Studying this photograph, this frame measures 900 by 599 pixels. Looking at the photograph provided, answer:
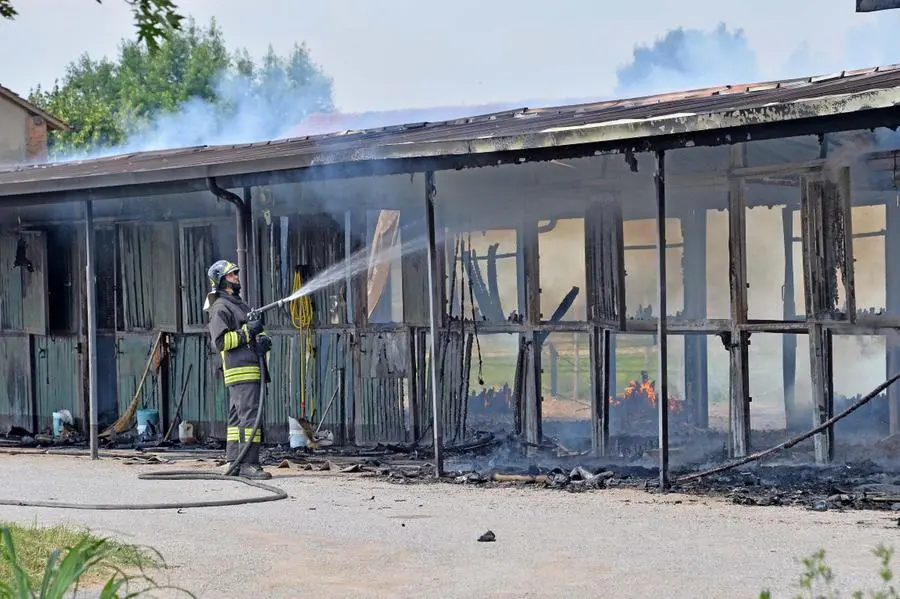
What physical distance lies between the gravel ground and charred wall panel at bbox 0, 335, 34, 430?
6028 mm

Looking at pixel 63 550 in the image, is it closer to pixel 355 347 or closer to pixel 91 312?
pixel 91 312

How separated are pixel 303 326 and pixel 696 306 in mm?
4819

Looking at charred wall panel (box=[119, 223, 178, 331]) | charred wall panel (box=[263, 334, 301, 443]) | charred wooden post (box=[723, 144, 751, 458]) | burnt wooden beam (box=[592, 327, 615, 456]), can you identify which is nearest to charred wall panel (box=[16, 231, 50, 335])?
charred wall panel (box=[119, 223, 178, 331])

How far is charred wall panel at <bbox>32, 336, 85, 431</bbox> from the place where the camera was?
17297 mm

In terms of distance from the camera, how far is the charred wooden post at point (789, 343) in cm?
1270

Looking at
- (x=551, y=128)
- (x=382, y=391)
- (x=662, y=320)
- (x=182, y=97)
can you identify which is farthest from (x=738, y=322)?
(x=182, y=97)

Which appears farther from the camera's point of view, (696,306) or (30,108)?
(30,108)

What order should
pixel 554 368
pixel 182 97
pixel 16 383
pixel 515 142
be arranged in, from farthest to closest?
1. pixel 182 97
2. pixel 16 383
3. pixel 554 368
4. pixel 515 142

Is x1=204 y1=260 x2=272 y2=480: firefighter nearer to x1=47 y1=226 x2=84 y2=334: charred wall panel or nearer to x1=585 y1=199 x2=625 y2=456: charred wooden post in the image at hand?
x1=585 y1=199 x2=625 y2=456: charred wooden post

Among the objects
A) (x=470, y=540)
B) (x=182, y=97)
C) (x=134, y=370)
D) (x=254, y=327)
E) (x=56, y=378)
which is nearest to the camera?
(x=470, y=540)

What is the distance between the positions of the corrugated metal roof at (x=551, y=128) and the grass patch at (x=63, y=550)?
186 inches

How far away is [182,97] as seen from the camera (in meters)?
51.1

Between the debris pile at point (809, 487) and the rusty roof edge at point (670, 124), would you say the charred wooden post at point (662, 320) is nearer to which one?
the debris pile at point (809, 487)

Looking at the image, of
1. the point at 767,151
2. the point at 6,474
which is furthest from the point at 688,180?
the point at 6,474
